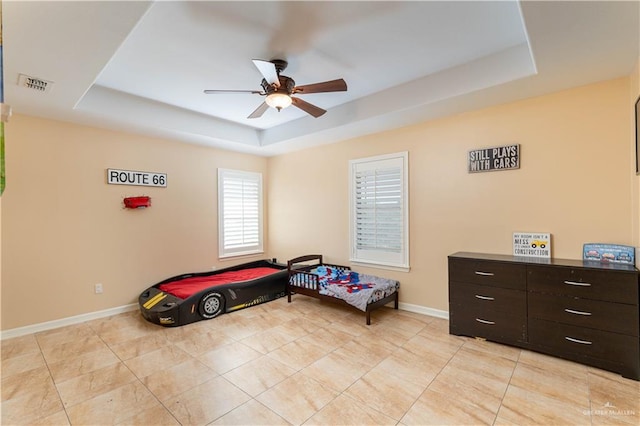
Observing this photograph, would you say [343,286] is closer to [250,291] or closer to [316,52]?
[250,291]

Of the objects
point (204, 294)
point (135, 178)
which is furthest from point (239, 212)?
point (204, 294)

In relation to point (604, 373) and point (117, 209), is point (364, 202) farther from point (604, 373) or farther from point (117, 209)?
point (117, 209)

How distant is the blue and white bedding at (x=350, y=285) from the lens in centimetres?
378

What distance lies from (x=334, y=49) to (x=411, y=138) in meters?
1.85

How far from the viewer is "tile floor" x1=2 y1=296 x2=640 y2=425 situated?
2121 millimetres

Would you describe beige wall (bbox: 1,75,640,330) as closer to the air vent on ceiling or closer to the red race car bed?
the red race car bed

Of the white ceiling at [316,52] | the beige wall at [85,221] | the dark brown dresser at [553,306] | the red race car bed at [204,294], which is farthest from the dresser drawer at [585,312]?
the beige wall at [85,221]

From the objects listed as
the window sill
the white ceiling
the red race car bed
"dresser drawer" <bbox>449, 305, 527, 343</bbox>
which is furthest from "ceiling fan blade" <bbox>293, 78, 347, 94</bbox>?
the window sill

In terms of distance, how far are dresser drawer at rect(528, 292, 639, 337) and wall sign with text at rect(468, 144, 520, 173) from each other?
4.74 ft

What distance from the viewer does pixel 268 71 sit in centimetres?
261

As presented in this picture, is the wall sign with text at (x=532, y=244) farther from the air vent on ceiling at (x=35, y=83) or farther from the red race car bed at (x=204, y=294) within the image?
the air vent on ceiling at (x=35, y=83)

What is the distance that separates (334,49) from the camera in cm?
286

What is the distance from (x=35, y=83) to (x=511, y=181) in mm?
5017

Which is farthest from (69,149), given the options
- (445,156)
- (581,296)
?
(581,296)
